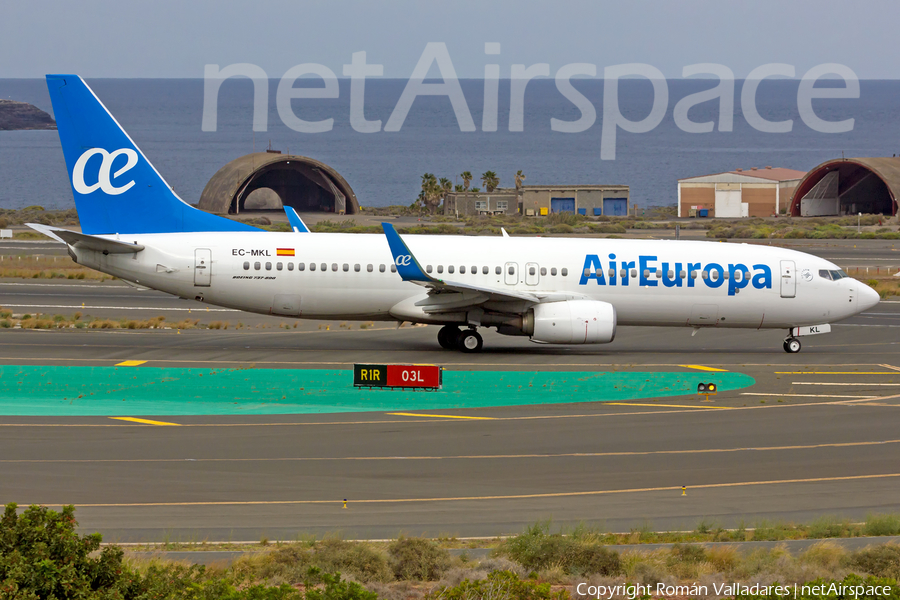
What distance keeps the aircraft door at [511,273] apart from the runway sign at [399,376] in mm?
6880

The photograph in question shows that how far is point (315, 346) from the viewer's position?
114 feet

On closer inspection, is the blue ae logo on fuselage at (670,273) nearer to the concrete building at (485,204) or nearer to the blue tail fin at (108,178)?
the blue tail fin at (108,178)

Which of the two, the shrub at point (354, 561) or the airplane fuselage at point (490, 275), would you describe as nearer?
the shrub at point (354, 561)

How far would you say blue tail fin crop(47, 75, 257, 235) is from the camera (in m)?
32.1

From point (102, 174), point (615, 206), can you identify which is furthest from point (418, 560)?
point (615, 206)

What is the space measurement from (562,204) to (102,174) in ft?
264

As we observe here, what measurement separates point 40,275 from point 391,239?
3028 centimetres

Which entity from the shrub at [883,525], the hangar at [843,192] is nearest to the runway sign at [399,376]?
the shrub at [883,525]

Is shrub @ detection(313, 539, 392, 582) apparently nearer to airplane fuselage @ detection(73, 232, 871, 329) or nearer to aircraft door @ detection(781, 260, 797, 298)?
airplane fuselage @ detection(73, 232, 871, 329)

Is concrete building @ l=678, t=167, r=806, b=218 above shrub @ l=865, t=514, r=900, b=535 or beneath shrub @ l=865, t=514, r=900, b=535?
above

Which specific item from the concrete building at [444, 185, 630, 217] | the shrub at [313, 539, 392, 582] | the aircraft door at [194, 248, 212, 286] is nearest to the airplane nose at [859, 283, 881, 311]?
the aircraft door at [194, 248, 212, 286]

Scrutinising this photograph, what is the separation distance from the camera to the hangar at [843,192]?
4077 inches

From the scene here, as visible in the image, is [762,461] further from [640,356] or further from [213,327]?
[213,327]

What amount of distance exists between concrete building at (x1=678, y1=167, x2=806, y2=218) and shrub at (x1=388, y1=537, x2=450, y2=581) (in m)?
99.8
